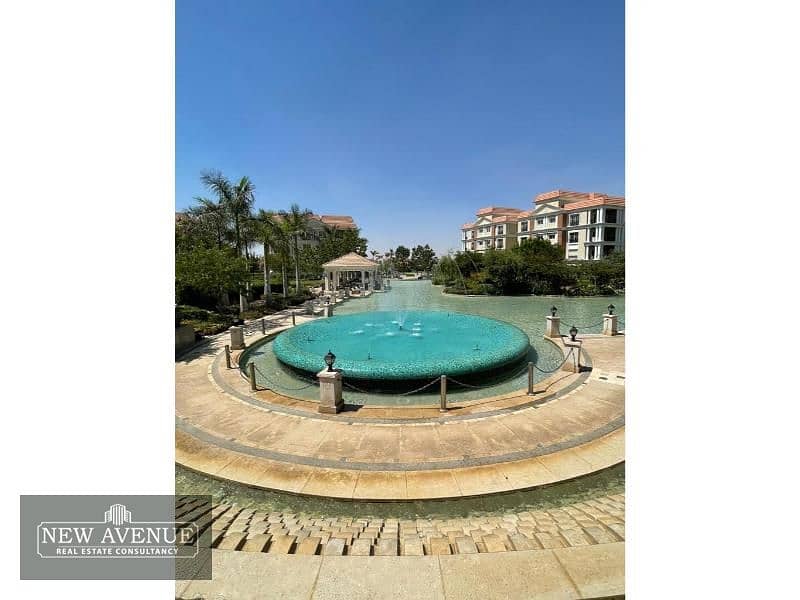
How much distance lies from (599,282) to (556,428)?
3577cm

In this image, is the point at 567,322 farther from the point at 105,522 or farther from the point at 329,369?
the point at 105,522

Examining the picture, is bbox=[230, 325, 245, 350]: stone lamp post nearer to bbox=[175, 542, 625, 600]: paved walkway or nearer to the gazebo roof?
bbox=[175, 542, 625, 600]: paved walkway

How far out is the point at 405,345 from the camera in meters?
14.0

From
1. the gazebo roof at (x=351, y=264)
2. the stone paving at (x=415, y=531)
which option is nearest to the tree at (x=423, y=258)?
the gazebo roof at (x=351, y=264)

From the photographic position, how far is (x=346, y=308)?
91.6 ft

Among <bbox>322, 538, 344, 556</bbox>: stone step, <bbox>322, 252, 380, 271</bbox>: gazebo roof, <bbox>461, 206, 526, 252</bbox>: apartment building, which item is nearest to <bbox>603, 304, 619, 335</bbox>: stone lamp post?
<bbox>322, 538, 344, 556</bbox>: stone step

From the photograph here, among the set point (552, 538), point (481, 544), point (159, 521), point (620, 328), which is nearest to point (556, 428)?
point (552, 538)

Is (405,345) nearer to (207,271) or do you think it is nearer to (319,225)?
(207,271)

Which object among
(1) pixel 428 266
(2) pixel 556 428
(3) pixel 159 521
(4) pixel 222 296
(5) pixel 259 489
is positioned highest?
(1) pixel 428 266

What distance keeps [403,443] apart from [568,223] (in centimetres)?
6386

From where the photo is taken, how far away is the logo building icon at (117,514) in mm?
3119

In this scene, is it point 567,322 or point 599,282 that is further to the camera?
point 599,282

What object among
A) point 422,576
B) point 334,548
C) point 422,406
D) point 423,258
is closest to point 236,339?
point 422,406
